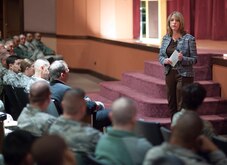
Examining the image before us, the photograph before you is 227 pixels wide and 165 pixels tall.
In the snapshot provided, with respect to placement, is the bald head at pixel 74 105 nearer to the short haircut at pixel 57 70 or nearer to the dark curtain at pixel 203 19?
the short haircut at pixel 57 70

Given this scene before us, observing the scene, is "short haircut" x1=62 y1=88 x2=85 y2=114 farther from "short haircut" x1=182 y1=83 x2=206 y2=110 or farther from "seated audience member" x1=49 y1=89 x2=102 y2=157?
"short haircut" x1=182 y1=83 x2=206 y2=110

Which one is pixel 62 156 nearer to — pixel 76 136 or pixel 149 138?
pixel 76 136

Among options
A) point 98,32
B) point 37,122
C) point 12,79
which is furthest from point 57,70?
point 98,32

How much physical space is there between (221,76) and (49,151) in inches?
199

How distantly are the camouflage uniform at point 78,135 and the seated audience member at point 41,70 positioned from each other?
271cm

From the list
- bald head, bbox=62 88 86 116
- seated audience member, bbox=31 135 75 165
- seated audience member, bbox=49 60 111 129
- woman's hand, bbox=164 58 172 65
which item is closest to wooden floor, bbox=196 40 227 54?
woman's hand, bbox=164 58 172 65

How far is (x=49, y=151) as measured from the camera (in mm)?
2621

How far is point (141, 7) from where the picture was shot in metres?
11.1

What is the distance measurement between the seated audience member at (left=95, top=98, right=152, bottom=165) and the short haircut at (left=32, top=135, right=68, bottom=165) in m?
0.54

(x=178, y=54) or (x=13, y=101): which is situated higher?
(x=178, y=54)

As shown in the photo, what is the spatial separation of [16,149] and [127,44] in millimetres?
7250

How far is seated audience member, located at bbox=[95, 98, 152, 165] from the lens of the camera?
312 cm

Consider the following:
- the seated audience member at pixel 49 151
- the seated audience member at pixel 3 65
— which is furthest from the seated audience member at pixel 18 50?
the seated audience member at pixel 49 151

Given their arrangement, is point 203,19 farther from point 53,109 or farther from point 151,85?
point 53,109
